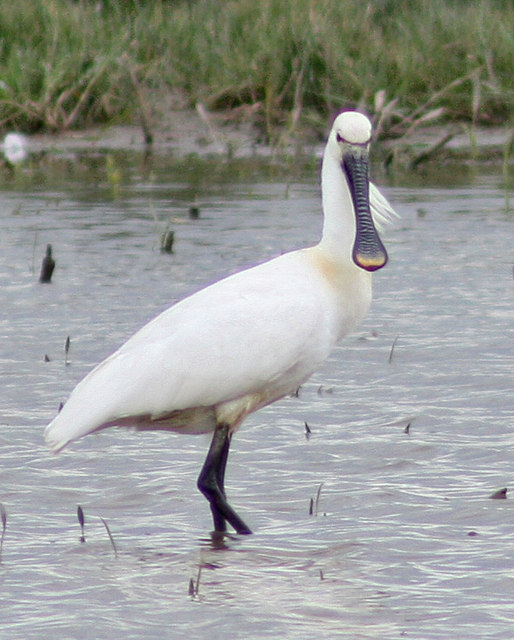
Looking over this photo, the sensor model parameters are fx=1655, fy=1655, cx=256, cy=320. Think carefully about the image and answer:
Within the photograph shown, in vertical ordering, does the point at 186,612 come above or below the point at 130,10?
above

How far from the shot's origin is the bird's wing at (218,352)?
503 cm

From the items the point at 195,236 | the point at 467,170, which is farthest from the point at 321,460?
the point at 467,170

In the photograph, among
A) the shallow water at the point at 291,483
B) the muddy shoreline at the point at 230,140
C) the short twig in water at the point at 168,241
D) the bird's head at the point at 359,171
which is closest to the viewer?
the shallow water at the point at 291,483

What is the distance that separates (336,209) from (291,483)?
930 millimetres

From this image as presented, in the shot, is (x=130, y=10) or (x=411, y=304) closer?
(x=411, y=304)

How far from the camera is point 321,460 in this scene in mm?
5680

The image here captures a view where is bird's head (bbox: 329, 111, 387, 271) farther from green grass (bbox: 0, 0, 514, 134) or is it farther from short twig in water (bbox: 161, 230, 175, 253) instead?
green grass (bbox: 0, 0, 514, 134)

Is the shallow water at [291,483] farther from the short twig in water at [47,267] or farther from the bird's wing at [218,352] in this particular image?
the bird's wing at [218,352]

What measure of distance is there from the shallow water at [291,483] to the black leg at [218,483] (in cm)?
9

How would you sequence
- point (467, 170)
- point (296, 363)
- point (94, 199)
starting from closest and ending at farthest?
point (296, 363) → point (94, 199) → point (467, 170)

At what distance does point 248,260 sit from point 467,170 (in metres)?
5.30

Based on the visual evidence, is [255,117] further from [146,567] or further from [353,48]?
[146,567]

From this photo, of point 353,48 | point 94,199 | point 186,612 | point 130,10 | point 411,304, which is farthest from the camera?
point 130,10

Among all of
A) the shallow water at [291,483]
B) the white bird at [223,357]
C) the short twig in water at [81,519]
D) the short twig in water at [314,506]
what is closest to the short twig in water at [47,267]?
the shallow water at [291,483]
